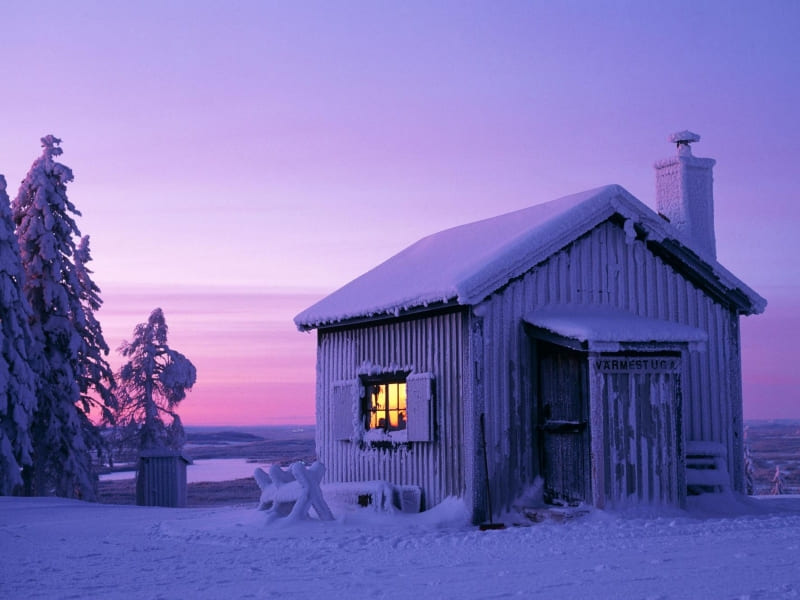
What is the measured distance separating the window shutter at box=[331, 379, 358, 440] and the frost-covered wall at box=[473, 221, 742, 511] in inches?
136

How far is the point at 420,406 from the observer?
15578mm

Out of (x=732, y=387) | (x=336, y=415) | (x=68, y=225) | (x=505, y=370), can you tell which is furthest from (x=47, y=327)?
(x=732, y=387)

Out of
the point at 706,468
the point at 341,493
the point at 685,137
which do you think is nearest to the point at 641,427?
the point at 706,468

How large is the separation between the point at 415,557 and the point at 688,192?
10.2m

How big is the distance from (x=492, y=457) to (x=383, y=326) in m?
3.44

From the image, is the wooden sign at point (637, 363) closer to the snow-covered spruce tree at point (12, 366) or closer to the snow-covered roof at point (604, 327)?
the snow-covered roof at point (604, 327)

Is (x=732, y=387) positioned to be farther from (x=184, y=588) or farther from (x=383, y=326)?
(x=184, y=588)

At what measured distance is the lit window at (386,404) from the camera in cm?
1655

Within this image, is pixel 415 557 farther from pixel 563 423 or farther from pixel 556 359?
pixel 556 359

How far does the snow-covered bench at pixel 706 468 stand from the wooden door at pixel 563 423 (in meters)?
2.74

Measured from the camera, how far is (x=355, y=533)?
13.2 m

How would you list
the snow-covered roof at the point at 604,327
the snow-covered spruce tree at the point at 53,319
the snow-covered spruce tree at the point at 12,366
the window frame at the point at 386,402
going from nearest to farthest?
the snow-covered roof at the point at 604,327, the window frame at the point at 386,402, the snow-covered spruce tree at the point at 12,366, the snow-covered spruce tree at the point at 53,319

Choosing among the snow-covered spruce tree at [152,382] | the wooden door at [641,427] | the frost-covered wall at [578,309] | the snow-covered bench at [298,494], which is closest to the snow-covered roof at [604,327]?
the frost-covered wall at [578,309]

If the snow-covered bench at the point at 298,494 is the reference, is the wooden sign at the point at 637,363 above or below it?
above
